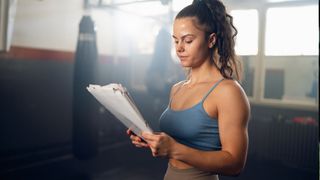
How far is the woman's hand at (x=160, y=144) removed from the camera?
72 cm

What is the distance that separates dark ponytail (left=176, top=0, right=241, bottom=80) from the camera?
87 centimetres

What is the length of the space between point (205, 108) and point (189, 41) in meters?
0.19

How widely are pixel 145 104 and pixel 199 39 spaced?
3.80 metres

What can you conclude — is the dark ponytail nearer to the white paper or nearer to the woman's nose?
the woman's nose

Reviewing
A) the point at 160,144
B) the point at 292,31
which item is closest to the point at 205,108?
the point at 160,144

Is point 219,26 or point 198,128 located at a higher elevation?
point 219,26

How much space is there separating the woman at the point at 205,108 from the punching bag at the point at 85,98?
2389mm

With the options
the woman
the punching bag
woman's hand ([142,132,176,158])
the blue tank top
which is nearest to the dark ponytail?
the woman

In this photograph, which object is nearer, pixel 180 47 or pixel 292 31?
pixel 180 47

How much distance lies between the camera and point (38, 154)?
3535 millimetres

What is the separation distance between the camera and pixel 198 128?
832mm

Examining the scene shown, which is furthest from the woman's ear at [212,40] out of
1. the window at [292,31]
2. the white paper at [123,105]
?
the window at [292,31]

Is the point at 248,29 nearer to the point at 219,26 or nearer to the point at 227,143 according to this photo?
the point at 219,26

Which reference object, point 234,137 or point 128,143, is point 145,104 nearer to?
point 128,143
